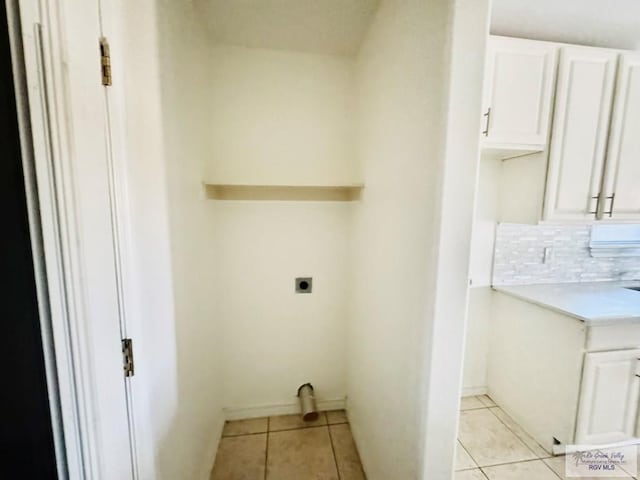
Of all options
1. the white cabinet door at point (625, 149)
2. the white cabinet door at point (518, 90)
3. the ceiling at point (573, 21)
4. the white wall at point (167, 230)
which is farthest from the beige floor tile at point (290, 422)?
the ceiling at point (573, 21)

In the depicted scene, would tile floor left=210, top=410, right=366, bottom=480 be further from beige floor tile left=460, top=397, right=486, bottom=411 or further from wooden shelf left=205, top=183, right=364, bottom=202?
wooden shelf left=205, top=183, right=364, bottom=202

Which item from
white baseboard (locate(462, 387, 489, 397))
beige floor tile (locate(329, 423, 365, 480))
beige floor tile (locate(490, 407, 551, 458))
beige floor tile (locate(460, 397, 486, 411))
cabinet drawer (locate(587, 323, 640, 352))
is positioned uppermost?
cabinet drawer (locate(587, 323, 640, 352))

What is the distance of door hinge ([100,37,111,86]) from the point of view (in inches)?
27.4

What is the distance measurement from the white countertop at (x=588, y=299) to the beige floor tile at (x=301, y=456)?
1636mm

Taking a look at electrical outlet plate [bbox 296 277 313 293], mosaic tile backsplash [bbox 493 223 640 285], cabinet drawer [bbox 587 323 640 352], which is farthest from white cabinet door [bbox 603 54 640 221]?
electrical outlet plate [bbox 296 277 313 293]

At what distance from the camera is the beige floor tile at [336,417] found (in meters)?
1.89

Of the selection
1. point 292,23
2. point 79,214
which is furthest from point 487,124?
point 79,214

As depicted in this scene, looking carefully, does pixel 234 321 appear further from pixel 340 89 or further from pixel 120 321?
pixel 340 89

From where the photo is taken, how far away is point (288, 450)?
1644 mm

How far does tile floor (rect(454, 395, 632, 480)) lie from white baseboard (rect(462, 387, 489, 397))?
0.14 m

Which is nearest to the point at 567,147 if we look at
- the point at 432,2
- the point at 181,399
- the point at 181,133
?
the point at 432,2

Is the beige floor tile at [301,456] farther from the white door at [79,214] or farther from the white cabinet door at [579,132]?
the white cabinet door at [579,132]

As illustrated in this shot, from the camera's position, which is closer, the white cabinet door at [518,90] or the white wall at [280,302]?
the white cabinet door at [518,90]

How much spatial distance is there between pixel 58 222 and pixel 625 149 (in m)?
2.79
